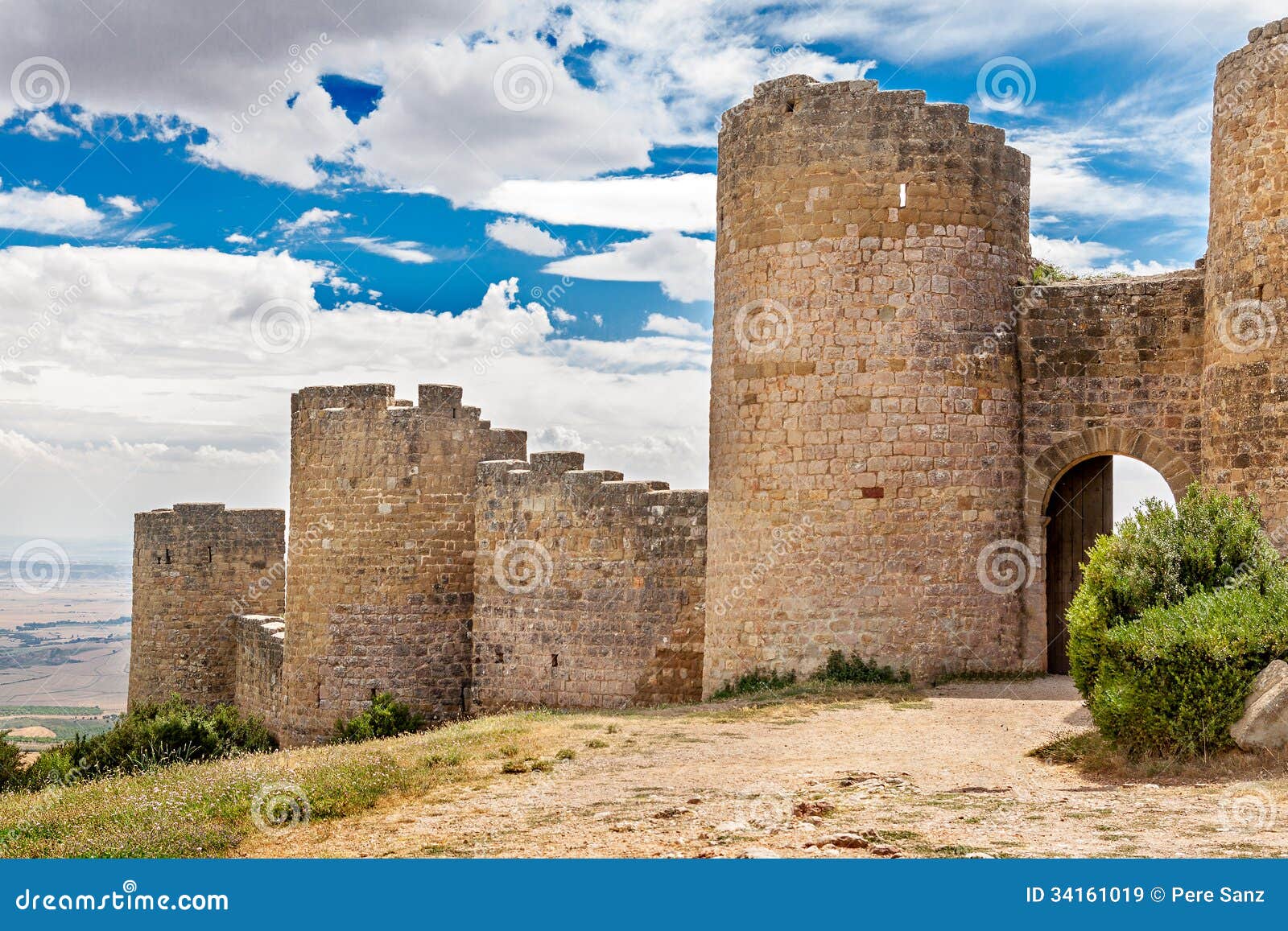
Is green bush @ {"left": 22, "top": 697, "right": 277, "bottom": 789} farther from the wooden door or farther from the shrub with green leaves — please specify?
the shrub with green leaves

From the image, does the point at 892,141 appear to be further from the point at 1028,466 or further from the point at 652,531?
the point at 652,531

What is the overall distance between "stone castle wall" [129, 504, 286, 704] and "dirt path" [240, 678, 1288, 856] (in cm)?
1402

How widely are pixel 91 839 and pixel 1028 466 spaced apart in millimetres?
10102

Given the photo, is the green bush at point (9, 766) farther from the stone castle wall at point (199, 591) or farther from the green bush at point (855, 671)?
the green bush at point (855, 671)

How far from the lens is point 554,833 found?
309 inches

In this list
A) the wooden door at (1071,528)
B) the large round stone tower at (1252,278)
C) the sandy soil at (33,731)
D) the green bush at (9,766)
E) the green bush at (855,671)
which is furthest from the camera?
the sandy soil at (33,731)

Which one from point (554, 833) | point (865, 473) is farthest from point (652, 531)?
point (554, 833)

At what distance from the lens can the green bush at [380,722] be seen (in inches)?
712

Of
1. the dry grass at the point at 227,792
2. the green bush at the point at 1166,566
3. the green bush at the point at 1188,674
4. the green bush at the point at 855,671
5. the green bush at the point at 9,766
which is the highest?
the green bush at the point at 1166,566

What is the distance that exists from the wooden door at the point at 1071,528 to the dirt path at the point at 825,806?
13.4 ft

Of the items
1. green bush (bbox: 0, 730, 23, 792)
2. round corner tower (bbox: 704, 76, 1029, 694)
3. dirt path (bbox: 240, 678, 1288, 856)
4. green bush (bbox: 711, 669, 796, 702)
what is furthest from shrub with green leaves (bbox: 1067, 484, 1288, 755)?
Answer: green bush (bbox: 0, 730, 23, 792)

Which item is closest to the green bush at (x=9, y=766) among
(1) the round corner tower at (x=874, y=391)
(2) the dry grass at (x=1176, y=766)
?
(1) the round corner tower at (x=874, y=391)

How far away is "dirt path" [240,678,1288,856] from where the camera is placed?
731cm

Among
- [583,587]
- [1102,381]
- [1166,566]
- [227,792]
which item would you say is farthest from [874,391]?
[227,792]
